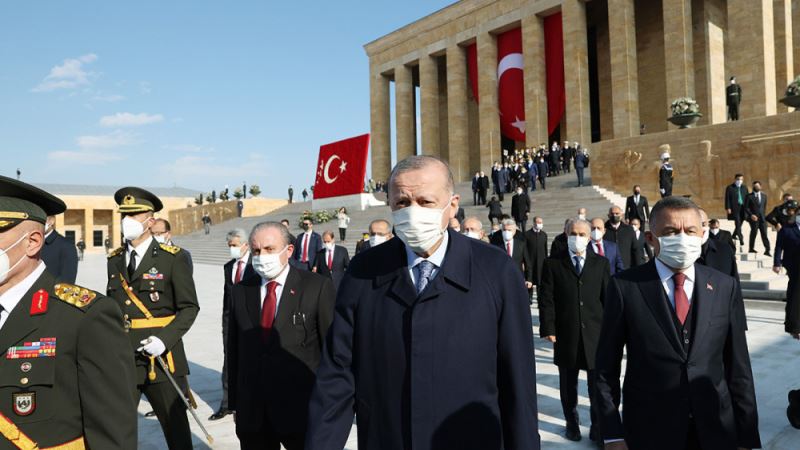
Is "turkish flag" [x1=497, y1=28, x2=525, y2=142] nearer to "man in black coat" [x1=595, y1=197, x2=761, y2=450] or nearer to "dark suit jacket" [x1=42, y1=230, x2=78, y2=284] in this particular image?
"dark suit jacket" [x1=42, y1=230, x2=78, y2=284]

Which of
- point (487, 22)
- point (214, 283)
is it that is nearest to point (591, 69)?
point (487, 22)

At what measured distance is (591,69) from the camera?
3362 cm

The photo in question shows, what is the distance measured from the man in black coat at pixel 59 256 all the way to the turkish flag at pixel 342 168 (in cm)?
2217

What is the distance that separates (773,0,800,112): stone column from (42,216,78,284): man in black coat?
1083 inches

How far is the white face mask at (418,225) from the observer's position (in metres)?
2.07

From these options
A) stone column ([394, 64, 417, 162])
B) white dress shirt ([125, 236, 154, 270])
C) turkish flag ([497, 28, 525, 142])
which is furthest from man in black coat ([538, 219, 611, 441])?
stone column ([394, 64, 417, 162])

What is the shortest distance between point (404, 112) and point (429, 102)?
2505mm

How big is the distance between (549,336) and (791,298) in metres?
2.03

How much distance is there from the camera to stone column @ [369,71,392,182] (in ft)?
128

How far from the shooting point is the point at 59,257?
4988 millimetres

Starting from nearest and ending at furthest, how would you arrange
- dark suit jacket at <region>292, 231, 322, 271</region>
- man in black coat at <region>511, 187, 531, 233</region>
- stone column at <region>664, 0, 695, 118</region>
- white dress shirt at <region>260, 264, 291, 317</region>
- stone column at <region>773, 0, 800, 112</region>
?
white dress shirt at <region>260, 264, 291, 317</region>
dark suit jacket at <region>292, 231, 322, 271</region>
man in black coat at <region>511, 187, 531, 233</region>
stone column at <region>773, 0, 800, 112</region>
stone column at <region>664, 0, 695, 118</region>

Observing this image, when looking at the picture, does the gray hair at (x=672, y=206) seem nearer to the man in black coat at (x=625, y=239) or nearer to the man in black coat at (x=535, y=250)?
the man in black coat at (x=625, y=239)

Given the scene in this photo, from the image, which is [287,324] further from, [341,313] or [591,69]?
[591,69]

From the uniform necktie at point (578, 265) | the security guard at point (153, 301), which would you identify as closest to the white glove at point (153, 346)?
the security guard at point (153, 301)
